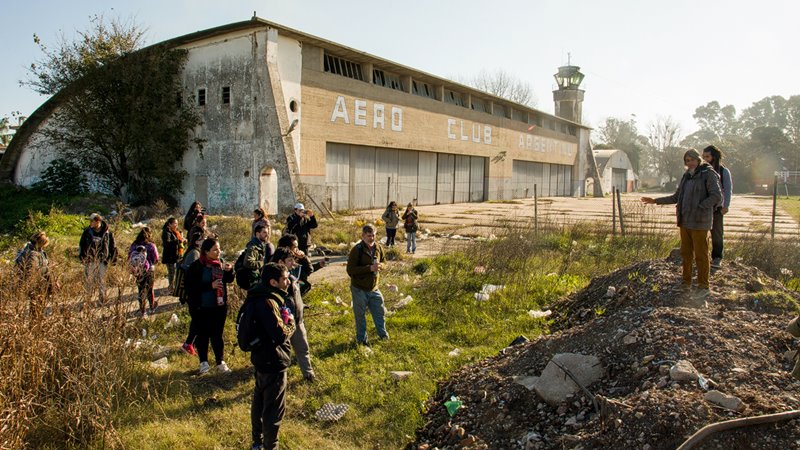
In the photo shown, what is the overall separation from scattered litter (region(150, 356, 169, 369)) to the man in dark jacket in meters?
1.97

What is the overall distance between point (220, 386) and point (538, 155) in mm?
38154

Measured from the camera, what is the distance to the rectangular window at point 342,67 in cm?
2211

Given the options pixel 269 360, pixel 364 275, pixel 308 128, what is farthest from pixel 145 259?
pixel 308 128

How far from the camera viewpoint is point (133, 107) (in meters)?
21.3

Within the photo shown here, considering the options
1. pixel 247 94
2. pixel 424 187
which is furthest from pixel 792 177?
pixel 247 94

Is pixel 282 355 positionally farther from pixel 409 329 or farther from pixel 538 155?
pixel 538 155

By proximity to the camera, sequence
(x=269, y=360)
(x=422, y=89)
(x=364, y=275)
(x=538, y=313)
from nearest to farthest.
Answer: (x=269, y=360) → (x=364, y=275) → (x=538, y=313) → (x=422, y=89)

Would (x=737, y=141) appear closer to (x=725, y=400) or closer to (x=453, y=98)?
(x=453, y=98)

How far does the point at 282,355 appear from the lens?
4.16 m

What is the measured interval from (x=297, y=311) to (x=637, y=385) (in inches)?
119

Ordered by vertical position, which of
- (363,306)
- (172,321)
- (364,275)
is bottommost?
(172,321)

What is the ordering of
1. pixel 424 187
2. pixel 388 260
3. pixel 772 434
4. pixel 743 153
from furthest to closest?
pixel 743 153
pixel 424 187
pixel 388 260
pixel 772 434

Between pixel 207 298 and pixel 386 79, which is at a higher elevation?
pixel 386 79

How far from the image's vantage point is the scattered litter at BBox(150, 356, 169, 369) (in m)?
5.63
